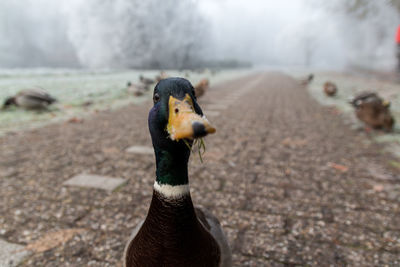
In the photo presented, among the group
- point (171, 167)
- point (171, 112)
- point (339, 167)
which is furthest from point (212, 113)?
point (171, 112)

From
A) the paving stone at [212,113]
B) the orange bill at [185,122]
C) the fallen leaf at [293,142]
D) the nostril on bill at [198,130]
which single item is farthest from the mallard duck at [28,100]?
the nostril on bill at [198,130]

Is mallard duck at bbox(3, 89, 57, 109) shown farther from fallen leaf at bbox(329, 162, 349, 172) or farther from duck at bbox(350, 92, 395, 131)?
duck at bbox(350, 92, 395, 131)

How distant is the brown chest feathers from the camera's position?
125 cm

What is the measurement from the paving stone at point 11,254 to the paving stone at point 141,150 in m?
2.33

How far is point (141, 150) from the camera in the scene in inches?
176

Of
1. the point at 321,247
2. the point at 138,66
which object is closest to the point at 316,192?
the point at 321,247

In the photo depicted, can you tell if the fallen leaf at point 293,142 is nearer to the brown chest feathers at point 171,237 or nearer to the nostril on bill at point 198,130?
the brown chest feathers at point 171,237

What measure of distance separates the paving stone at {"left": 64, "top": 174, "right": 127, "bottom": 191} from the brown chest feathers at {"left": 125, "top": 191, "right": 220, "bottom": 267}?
1946 millimetres

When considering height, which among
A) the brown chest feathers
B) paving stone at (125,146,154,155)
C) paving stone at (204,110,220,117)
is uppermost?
the brown chest feathers

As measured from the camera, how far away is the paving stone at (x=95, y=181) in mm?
3164

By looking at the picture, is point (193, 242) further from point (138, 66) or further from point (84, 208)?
point (138, 66)

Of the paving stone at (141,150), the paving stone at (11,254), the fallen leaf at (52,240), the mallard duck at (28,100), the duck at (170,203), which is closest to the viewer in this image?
the duck at (170,203)

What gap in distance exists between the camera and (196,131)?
90 centimetres

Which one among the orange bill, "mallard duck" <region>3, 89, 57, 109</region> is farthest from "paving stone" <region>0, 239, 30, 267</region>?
"mallard duck" <region>3, 89, 57, 109</region>
